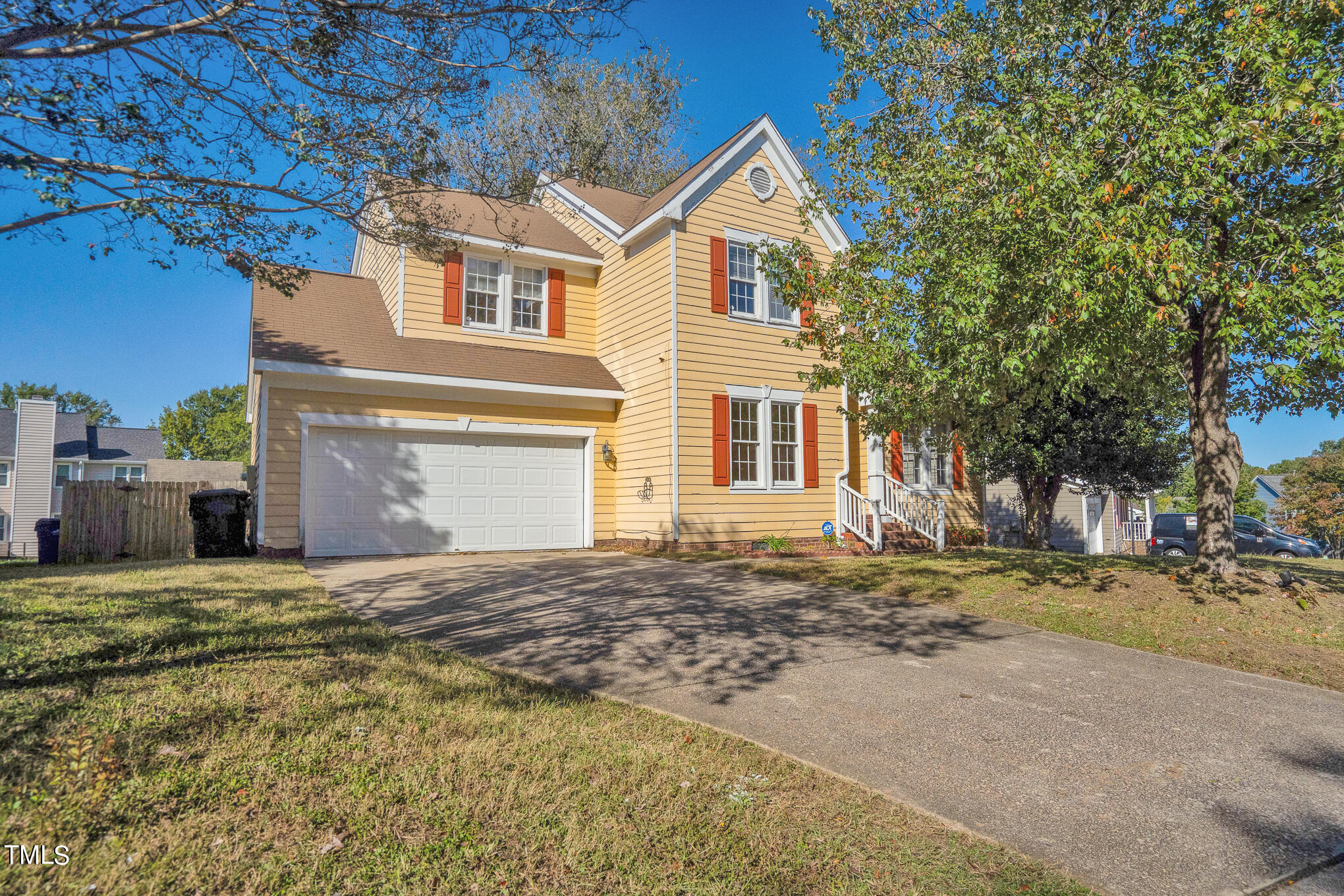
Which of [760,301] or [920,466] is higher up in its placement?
[760,301]

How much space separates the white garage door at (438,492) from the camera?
1216cm

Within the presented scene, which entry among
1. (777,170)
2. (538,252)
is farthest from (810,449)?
(538,252)

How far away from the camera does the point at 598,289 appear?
15.8 m

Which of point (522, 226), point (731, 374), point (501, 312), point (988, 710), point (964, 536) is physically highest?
point (522, 226)

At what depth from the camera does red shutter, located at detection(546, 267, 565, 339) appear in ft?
49.5

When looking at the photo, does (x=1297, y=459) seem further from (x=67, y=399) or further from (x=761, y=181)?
(x=67, y=399)

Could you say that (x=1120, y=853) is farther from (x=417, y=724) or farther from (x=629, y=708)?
(x=417, y=724)

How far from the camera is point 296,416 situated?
11891mm

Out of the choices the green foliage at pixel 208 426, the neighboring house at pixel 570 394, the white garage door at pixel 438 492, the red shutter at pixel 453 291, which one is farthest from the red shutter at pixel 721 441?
the green foliage at pixel 208 426

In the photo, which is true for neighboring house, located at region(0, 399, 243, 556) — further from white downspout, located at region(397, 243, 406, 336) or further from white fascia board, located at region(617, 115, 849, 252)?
white fascia board, located at region(617, 115, 849, 252)

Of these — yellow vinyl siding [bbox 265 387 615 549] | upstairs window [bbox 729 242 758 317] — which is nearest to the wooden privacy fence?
yellow vinyl siding [bbox 265 387 615 549]

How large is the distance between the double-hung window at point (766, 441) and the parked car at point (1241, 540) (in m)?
13.4

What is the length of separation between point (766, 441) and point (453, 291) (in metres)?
6.61

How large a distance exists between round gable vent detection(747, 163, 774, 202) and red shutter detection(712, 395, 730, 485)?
14.6ft
